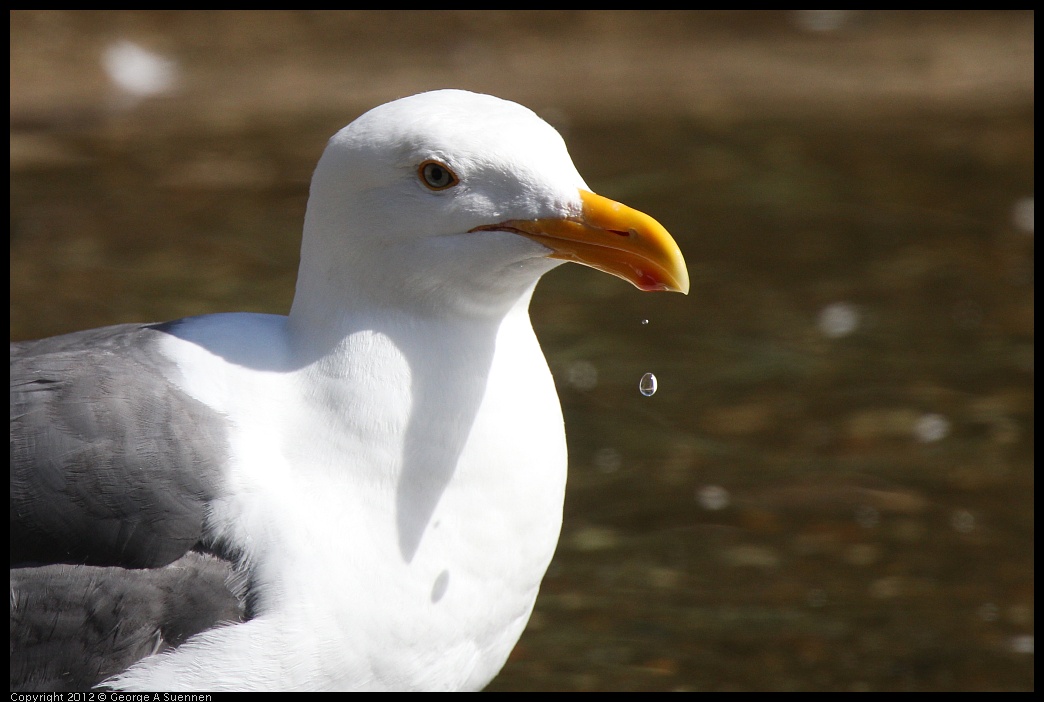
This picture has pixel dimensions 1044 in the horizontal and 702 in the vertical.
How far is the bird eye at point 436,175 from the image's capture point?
8.51ft

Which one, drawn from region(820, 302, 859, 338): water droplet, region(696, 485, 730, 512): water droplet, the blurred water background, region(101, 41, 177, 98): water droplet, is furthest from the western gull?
region(101, 41, 177, 98): water droplet

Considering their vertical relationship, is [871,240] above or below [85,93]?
below

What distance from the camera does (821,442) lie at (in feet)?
16.7

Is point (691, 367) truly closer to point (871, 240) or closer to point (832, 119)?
point (871, 240)

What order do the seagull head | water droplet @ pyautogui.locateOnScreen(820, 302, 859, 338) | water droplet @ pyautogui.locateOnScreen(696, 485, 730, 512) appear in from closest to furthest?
the seagull head, water droplet @ pyautogui.locateOnScreen(696, 485, 730, 512), water droplet @ pyautogui.locateOnScreen(820, 302, 859, 338)

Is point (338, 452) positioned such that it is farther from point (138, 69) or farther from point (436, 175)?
point (138, 69)

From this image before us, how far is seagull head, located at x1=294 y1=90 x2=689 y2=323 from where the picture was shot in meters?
2.57

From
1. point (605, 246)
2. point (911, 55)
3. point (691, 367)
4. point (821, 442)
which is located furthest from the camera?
point (911, 55)

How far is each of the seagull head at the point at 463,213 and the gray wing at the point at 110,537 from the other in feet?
1.49

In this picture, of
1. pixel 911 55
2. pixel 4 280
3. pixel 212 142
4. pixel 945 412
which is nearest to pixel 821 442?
pixel 945 412

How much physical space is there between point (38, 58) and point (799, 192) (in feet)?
15.6

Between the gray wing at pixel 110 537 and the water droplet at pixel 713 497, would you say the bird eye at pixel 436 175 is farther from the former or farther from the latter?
the water droplet at pixel 713 497

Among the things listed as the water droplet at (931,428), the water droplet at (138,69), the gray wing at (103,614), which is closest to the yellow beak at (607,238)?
the gray wing at (103,614)

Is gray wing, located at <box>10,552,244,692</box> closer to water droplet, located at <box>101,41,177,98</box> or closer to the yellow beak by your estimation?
the yellow beak
